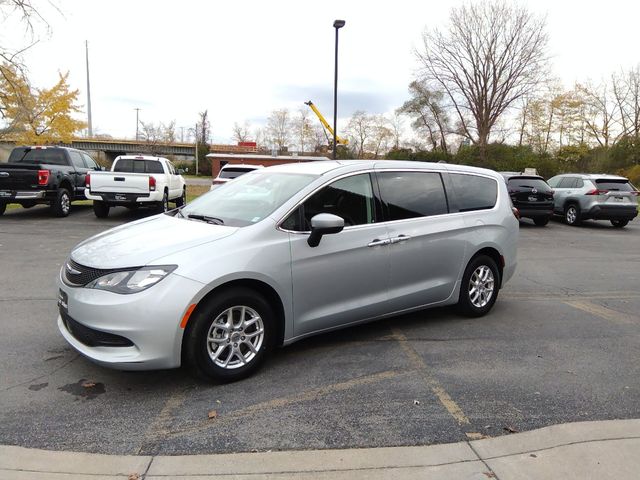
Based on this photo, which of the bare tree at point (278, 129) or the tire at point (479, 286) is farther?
the bare tree at point (278, 129)

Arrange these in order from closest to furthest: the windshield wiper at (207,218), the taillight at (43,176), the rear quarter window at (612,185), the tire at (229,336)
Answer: the tire at (229,336)
the windshield wiper at (207,218)
the taillight at (43,176)
the rear quarter window at (612,185)

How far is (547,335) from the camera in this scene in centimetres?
500

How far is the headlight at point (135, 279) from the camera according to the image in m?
3.34

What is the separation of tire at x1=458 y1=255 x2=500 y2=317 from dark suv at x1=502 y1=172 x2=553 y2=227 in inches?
403

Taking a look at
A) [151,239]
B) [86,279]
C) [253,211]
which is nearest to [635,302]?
[253,211]

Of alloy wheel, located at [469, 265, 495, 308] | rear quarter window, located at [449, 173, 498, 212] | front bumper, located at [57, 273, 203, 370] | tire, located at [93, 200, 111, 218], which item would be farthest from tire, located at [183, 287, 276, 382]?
tire, located at [93, 200, 111, 218]

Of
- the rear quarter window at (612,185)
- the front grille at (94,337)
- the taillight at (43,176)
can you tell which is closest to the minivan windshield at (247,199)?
the front grille at (94,337)

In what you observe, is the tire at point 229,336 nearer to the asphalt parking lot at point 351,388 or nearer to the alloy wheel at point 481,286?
the asphalt parking lot at point 351,388

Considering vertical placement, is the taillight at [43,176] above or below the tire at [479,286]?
above

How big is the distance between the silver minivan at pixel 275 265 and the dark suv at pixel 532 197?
10378 mm

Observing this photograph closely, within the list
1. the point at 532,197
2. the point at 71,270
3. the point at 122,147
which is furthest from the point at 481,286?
the point at 122,147

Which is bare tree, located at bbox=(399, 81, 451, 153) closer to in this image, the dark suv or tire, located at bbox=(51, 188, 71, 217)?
the dark suv

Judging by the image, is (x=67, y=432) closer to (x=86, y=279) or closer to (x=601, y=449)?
(x=86, y=279)

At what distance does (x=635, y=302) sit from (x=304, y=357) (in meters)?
4.94
